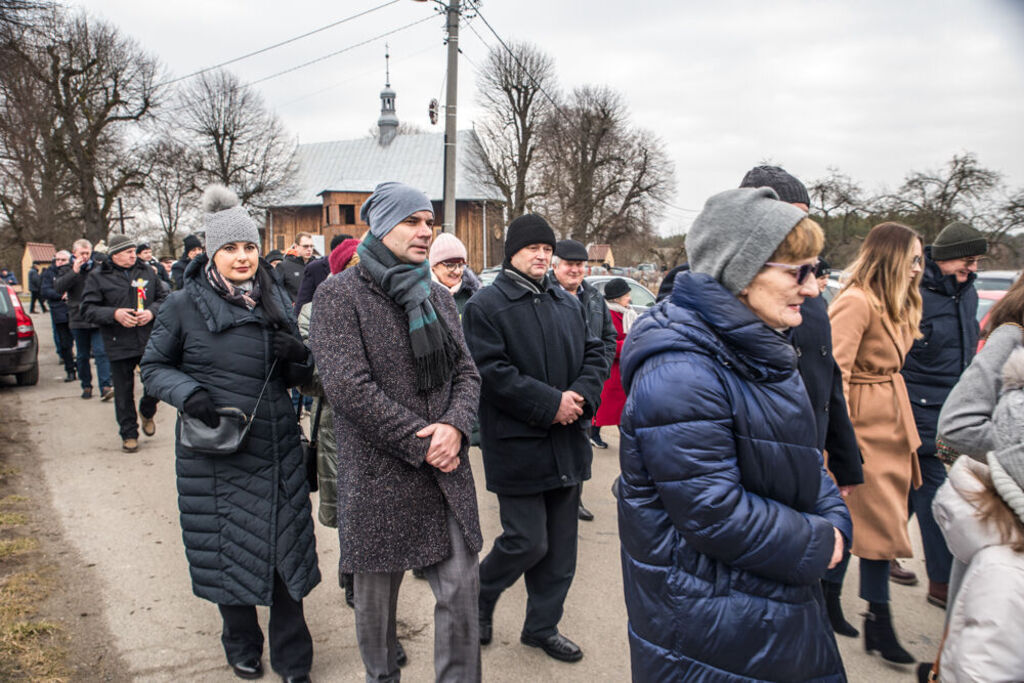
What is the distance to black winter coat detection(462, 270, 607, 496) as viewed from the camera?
10.5 feet

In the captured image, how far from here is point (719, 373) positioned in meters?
1.76

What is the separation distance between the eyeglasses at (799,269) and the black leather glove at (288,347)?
6.66 feet

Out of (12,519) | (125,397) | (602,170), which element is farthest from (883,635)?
(602,170)

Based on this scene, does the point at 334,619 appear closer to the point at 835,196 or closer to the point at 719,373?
the point at 719,373

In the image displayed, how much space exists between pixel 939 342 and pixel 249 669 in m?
4.01

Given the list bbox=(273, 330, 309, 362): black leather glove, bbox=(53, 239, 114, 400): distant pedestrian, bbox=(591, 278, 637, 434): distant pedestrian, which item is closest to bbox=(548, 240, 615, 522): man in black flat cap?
bbox=(591, 278, 637, 434): distant pedestrian

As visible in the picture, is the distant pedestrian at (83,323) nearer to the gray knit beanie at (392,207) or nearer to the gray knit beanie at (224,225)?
the gray knit beanie at (224,225)

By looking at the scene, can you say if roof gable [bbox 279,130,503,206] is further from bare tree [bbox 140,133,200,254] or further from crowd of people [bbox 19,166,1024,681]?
crowd of people [bbox 19,166,1024,681]

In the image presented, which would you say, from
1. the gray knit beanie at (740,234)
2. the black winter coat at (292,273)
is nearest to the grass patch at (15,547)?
the gray knit beanie at (740,234)

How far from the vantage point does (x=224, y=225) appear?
3029 mm

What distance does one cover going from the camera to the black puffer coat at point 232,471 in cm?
289

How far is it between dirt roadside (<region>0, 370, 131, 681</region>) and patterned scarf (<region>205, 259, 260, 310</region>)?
1.74 m

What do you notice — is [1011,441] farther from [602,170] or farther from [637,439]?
[602,170]

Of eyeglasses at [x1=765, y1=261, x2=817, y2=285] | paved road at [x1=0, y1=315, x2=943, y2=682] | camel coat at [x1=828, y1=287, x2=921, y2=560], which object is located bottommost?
paved road at [x1=0, y1=315, x2=943, y2=682]
